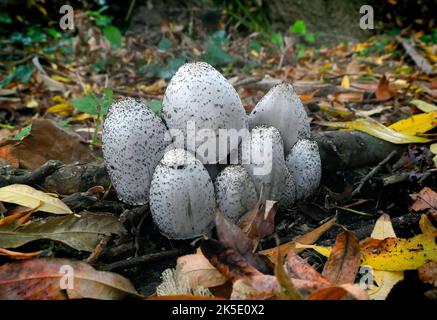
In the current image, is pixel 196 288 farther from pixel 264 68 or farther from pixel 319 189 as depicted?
pixel 264 68

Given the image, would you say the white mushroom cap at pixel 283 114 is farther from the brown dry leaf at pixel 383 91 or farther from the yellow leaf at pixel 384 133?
the brown dry leaf at pixel 383 91

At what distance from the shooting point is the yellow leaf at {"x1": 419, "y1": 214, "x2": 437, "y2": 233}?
145cm

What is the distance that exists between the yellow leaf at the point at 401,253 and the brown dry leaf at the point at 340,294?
328mm

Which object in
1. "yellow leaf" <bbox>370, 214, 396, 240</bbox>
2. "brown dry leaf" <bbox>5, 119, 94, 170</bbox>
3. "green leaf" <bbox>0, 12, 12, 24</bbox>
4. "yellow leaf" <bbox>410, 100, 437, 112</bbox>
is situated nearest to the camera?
"yellow leaf" <bbox>370, 214, 396, 240</bbox>

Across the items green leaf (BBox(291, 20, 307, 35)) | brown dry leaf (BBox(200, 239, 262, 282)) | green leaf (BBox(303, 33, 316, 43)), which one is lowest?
brown dry leaf (BBox(200, 239, 262, 282))

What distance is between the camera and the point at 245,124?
1.74 meters

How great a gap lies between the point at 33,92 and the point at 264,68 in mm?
2316

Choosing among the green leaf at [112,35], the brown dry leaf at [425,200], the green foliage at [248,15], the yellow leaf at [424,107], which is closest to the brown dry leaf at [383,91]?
the yellow leaf at [424,107]

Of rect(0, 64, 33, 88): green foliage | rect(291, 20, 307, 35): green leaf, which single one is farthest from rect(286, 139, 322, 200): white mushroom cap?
rect(291, 20, 307, 35): green leaf

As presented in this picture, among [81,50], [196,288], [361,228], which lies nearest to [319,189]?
Answer: [361,228]

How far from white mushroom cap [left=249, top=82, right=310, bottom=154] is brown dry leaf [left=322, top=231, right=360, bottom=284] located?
1.95ft

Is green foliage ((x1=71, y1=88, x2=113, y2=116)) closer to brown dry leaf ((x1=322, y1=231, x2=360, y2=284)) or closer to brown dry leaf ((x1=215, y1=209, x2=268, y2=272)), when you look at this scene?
brown dry leaf ((x1=215, y1=209, x2=268, y2=272))

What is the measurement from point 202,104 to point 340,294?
83 centimetres

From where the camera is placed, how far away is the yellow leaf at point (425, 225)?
1451 millimetres
